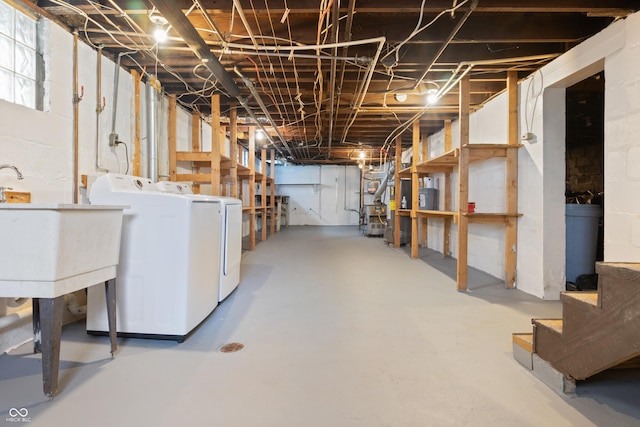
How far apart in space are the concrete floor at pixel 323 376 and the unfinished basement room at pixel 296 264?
1 centimetres

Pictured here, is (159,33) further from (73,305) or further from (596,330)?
(596,330)

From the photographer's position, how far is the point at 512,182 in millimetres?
3025

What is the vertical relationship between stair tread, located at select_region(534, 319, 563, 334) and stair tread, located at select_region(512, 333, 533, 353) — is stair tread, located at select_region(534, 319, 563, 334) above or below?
above

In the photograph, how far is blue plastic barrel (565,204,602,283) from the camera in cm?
286

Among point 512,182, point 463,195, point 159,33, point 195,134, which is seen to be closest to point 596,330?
point 463,195

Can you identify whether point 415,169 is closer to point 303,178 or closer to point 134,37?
point 134,37

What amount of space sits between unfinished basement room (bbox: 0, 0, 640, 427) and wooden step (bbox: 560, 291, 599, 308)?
0.03 m

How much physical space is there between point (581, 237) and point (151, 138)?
4.53m

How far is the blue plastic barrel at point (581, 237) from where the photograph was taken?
2855 mm

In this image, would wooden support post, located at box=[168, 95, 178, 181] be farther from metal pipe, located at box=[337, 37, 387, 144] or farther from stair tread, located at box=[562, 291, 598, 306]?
stair tread, located at box=[562, 291, 598, 306]

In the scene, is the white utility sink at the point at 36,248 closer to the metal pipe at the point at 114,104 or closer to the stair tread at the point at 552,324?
the metal pipe at the point at 114,104

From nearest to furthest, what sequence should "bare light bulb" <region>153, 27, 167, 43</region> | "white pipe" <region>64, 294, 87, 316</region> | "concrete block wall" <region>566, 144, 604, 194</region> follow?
"white pipe" <region>64, 294, 87, 316</region> → "bare light bulb" <region>153, 27, 167, 43</region> → "concrete block wall" <region>566, 144, 604, 194</region>

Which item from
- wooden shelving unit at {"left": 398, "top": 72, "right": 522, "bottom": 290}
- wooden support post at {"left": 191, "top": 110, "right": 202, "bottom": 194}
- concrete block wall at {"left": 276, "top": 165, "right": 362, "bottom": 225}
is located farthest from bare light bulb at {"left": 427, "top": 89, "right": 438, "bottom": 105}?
concrete block wall at {"left": 276, "top": 165, "right": 362, "bottom": 225}

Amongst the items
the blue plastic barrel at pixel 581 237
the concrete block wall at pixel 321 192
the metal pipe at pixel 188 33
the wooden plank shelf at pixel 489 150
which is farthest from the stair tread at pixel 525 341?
the concrete block wall at pixel 321 192
